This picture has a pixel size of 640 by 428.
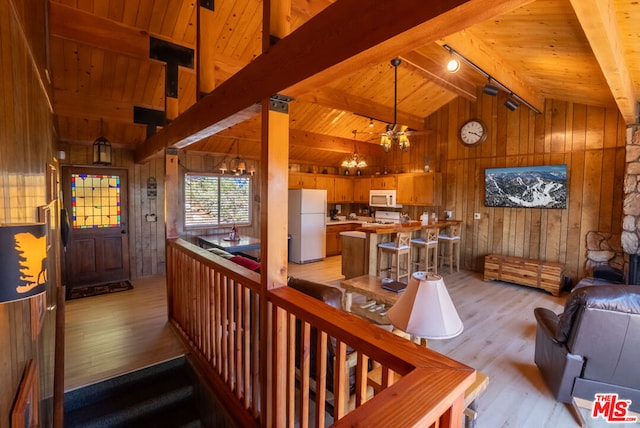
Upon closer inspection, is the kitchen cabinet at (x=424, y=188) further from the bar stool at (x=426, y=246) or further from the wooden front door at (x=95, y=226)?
the wooden front door at (x=95, y=226)

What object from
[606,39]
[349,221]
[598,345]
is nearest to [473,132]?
[349,221]

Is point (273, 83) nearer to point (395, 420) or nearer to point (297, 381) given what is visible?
point (395, 420)

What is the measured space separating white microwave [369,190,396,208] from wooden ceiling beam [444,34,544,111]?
3458 millimetres

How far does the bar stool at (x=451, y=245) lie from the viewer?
6.14 m

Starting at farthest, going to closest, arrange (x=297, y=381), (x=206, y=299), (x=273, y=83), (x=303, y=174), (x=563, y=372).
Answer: (x=303, y=174), (x=206, y=299), (x=297, y=381), (x=563, y=372), (x=273, y=83)

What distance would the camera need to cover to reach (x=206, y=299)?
264 centimetres

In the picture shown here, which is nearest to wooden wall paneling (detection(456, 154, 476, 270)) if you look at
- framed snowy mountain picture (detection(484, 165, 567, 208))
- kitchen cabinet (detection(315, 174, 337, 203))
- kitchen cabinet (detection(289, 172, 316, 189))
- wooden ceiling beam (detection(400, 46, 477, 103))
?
framed snowy mountain picture (detection(484, 165, 567, 208))

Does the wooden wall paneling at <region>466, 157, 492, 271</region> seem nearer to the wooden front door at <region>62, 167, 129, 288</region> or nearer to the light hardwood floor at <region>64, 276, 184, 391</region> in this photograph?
the light hardwood floor at <region>64, 276, 184, 391</region>

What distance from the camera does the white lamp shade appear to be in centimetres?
158

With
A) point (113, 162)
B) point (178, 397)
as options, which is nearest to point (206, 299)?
point (178, 397)

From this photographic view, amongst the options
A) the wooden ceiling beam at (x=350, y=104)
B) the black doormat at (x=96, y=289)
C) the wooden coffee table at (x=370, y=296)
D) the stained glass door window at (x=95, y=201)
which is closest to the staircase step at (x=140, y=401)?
the wooden coffee table at (x=370, y=296)

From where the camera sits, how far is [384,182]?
788 cm

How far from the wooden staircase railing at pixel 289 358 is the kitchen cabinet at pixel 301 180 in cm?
435

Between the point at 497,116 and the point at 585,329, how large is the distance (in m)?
4.96
